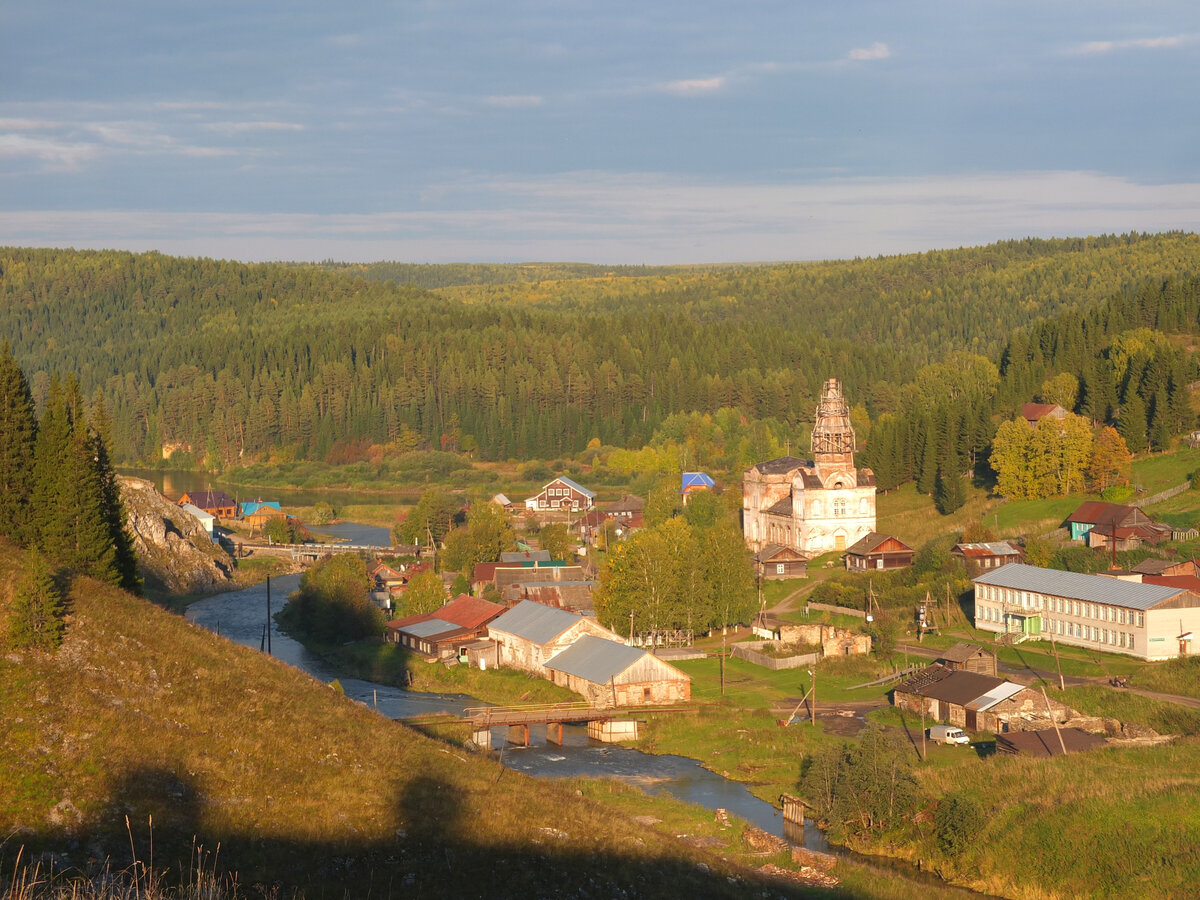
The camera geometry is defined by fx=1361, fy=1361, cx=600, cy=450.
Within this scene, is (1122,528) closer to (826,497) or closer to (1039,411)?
(826,497)

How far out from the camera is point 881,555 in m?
71.8

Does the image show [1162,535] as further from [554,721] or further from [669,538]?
[554,721]

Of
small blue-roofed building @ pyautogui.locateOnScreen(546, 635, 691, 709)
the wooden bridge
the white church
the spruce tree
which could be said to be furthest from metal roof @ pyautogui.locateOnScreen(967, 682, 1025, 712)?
the wooden bridge

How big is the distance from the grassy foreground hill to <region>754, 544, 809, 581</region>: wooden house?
41.6 metres

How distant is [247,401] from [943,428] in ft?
353

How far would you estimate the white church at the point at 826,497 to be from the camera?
78188 mm

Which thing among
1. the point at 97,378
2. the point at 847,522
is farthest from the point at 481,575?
the point at 97,378

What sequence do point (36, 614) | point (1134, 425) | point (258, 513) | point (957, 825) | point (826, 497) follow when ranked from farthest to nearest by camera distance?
point (258, 513), point (1134, 425), point (826, 497), point (957, 825), point (36, 614)

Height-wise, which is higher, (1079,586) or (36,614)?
(36,614)

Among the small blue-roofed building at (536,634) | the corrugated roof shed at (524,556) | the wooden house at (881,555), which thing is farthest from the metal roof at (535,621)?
the wooden house at (881,555)

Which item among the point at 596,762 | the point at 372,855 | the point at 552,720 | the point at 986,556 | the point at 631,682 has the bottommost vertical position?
the point at 596,762

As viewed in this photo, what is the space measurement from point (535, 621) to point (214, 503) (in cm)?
6554

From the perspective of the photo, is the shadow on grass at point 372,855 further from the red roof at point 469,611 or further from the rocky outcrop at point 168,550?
the rocky outcrop at point 168,550

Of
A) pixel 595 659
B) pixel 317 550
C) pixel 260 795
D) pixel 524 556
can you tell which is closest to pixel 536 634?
pixel 595 659
